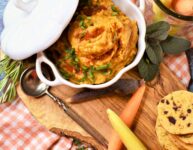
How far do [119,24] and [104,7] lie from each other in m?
0.14

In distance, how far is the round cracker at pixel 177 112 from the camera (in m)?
1.74

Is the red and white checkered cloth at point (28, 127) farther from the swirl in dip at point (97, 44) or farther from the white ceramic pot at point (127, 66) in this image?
the swirl in dip at point (97, 44)

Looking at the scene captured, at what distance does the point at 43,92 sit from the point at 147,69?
48 centimetres

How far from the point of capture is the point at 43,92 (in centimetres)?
184

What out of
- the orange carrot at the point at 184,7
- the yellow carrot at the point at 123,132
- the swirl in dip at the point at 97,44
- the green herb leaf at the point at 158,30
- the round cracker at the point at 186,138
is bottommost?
the round cracker at the point at 186,138

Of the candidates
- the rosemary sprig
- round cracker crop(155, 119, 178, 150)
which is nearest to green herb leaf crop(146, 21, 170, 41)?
round cracker crop(155, 119, 178, 150)

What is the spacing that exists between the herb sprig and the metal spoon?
338 millimetres

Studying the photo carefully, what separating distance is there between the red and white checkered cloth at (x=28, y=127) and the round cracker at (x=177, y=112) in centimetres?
16

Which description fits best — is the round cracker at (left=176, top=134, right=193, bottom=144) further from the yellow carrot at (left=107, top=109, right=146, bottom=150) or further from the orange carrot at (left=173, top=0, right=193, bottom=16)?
the orange carrot at (left=173, top=0, right=193, bottom=16)

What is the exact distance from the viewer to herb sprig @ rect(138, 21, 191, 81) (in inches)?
70.9

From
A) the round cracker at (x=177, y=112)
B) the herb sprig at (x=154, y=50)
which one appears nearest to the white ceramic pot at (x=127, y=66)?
the herb sprig at (x=154, y=50)

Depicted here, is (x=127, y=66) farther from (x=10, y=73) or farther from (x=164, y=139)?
(x=10, y=73)

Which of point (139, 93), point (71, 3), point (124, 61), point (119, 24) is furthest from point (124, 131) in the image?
point (71, 3)

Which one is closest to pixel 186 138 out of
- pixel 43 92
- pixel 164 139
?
pixel 164 139
